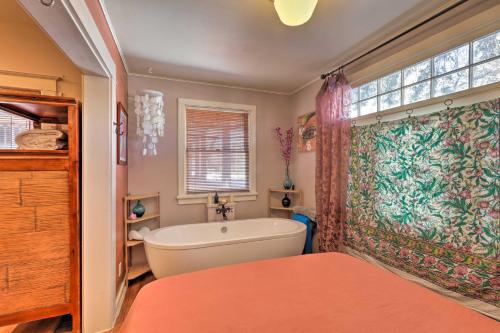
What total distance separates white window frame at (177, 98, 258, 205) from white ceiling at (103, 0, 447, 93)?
16.8 inches

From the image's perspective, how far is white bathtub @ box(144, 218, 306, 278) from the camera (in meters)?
2.08

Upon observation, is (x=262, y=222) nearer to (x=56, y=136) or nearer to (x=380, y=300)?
(x=380, y=300)

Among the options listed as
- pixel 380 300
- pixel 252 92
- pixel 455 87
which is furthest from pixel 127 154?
pixel 455 87

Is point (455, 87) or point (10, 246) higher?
point (455, 87)

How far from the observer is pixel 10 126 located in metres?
1.93

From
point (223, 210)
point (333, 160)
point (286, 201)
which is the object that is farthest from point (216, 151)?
point (333, 160)

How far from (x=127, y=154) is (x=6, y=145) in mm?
1001

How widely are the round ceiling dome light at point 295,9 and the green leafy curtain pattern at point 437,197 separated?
3.88 feet

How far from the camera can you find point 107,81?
175 centimetres

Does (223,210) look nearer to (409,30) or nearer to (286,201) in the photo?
(286,201)

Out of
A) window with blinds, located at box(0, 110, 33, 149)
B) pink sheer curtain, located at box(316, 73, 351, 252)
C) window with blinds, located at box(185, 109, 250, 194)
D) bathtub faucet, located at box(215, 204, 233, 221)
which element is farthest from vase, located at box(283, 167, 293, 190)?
window with blinds, located at box(0, 110, 33, 149)

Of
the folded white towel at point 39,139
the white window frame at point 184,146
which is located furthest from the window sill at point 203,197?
the folded white towel at point 39,139

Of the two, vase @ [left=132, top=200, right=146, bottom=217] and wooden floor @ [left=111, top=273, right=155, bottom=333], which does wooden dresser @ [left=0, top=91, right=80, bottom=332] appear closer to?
wooden floor @ [left=111, top=273, right=155, bottom=333]

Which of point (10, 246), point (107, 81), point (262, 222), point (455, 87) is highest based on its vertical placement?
point (107, 81)
